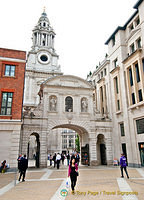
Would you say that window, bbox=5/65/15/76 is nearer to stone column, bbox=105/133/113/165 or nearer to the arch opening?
the arch opening

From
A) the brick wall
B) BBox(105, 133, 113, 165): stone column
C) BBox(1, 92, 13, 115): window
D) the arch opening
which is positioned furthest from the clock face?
BBox(105, 133, 113, 165): stone column

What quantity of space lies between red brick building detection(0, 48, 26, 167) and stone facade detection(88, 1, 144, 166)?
15635mm

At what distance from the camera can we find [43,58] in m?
57.8

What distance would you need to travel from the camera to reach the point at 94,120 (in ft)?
90.4

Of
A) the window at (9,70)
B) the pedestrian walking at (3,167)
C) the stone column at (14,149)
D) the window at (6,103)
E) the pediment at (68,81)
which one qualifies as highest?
the pediment at (68,81)

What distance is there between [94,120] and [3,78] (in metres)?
15.6

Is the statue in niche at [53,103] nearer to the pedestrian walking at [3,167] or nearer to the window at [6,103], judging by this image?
the window at [6,103]

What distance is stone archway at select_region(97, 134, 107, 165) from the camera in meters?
27.9

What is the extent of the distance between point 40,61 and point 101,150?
126ft

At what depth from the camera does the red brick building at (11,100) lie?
1869 cm

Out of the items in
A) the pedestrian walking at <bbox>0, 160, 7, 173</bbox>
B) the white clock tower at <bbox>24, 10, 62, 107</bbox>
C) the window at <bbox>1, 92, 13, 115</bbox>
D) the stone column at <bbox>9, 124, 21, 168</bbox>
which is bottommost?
the pedestrian walking at <bbox>0, 160, 7, 173</bbox>

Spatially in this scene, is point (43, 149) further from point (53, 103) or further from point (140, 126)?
point (140, 126)

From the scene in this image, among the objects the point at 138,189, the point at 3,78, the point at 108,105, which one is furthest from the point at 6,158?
the point at 108,105

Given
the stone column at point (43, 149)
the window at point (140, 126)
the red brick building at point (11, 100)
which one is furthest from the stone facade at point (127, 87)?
the red brick building at point (11, 100)
